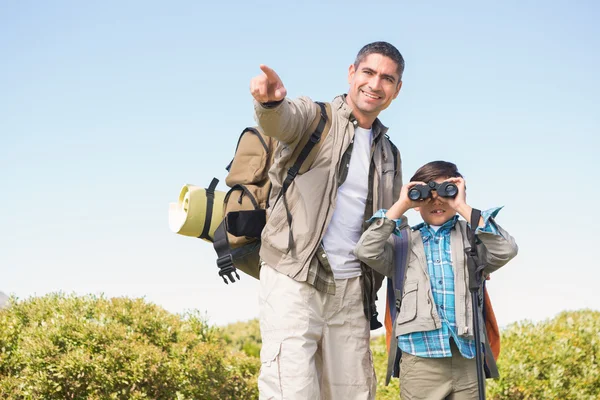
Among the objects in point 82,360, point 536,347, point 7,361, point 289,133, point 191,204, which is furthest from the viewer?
point 536,347

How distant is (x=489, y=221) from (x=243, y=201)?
152 centimetres

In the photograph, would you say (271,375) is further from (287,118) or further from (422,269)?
(287,118)

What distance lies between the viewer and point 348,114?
393cm

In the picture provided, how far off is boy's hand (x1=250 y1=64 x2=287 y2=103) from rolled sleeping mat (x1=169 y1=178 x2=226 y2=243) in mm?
1382

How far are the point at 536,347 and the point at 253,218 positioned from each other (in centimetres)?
431

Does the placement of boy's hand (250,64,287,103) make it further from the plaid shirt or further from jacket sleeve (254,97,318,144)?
the plaid shirt

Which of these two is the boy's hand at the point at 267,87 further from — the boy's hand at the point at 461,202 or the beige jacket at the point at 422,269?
the boy's hand at the point at 461,202

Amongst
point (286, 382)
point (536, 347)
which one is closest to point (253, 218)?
point (286, 382)

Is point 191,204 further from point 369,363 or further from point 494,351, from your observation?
point 494,351

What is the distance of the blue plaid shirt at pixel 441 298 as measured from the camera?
3717 millimetres

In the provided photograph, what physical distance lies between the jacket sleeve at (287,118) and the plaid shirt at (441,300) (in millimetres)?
1029

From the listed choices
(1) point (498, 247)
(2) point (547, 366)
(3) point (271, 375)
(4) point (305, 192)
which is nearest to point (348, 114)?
(4) point (305, 192)

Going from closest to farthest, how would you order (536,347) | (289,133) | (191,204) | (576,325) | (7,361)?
(289,133), (191,204), (7,361), (536,347), (576,325)

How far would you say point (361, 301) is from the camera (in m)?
3.92
